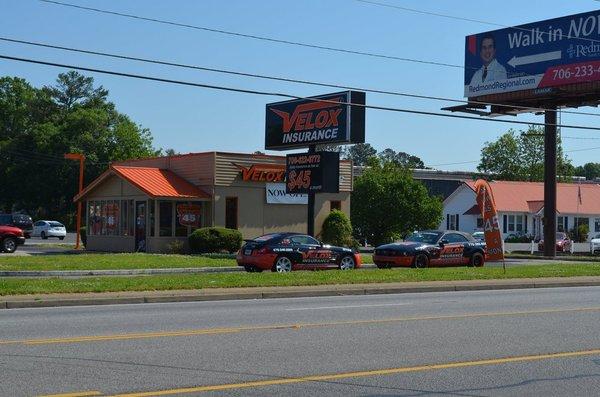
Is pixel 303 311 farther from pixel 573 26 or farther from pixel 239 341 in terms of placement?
pixel 573 26

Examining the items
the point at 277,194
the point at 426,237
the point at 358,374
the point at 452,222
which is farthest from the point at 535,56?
the point at 452,222

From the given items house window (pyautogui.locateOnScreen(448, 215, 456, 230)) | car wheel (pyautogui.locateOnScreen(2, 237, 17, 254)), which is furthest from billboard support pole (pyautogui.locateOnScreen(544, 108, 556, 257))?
house window (pyautogui.locateOnScreen(448, 215, 456, 230))

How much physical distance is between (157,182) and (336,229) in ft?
29.0

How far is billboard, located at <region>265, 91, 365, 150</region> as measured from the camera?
3556 centimetres

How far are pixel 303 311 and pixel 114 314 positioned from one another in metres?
3.49

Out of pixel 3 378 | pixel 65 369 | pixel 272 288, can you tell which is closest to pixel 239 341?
pixel 65 369

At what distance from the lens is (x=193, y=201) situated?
40.4m

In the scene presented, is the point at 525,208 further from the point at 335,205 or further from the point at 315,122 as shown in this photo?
the point at 315,122

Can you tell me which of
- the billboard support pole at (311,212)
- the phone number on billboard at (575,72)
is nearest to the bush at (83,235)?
the billboard support pole at (311,212)

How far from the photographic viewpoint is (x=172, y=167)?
43500 millimetres

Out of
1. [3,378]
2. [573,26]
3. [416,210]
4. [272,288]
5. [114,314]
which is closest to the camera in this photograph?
[3,378]

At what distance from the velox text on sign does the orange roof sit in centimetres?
5149

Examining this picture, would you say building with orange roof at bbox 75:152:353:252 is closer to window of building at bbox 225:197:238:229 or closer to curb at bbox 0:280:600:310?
window of building at bbox 225:197:238:229

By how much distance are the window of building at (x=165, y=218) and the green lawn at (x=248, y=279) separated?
1637cm
